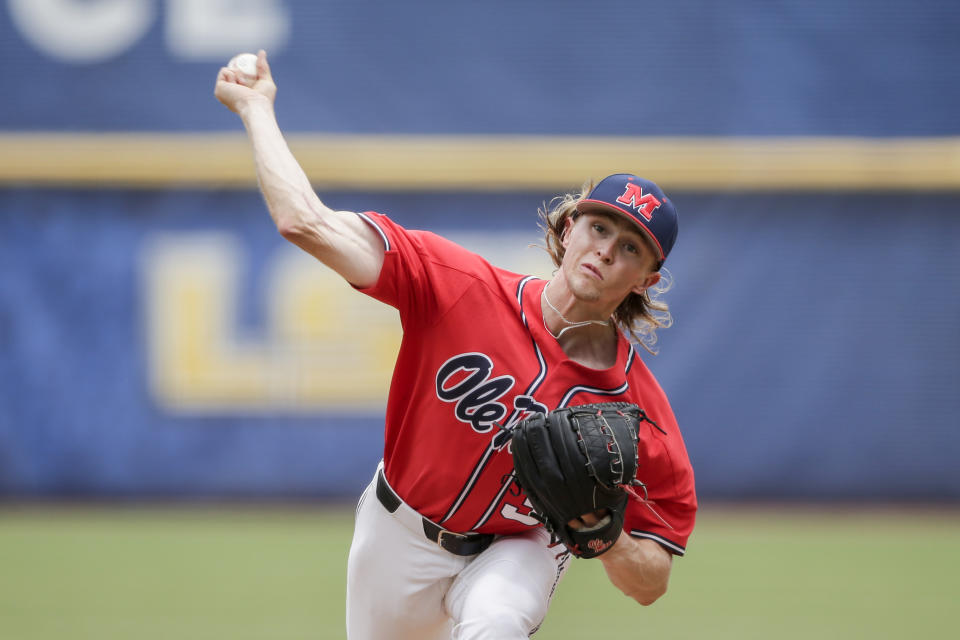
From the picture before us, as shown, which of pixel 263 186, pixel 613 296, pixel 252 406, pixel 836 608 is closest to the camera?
pixel 263 186

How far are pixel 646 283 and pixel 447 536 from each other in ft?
3.22

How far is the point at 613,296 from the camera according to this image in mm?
3117

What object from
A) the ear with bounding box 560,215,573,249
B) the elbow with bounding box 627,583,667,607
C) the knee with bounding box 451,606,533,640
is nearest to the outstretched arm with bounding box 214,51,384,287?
the ear with bounding box 560,215,573,249

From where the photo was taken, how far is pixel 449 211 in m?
8.58

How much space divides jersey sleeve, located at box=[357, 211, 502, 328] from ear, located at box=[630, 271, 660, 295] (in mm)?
468

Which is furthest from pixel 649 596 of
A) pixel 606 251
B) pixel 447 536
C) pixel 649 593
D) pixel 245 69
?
pixel 245 69

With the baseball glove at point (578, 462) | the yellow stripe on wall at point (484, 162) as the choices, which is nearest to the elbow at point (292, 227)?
the baseball glove at point (578, 462)

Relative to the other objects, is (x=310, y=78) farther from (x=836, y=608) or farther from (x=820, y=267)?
(x=836, y=608)

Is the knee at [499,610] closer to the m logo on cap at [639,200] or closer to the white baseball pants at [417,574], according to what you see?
the white baseball pants at [417,574]

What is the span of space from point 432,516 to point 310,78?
6185 mm

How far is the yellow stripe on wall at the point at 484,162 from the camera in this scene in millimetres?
8406

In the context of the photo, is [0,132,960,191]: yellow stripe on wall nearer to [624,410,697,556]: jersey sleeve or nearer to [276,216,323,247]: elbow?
[624,410,697,556]: jersey sleeve

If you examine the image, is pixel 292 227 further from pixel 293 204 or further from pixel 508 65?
pixel 508 65

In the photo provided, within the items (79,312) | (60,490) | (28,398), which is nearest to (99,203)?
(79,312)
